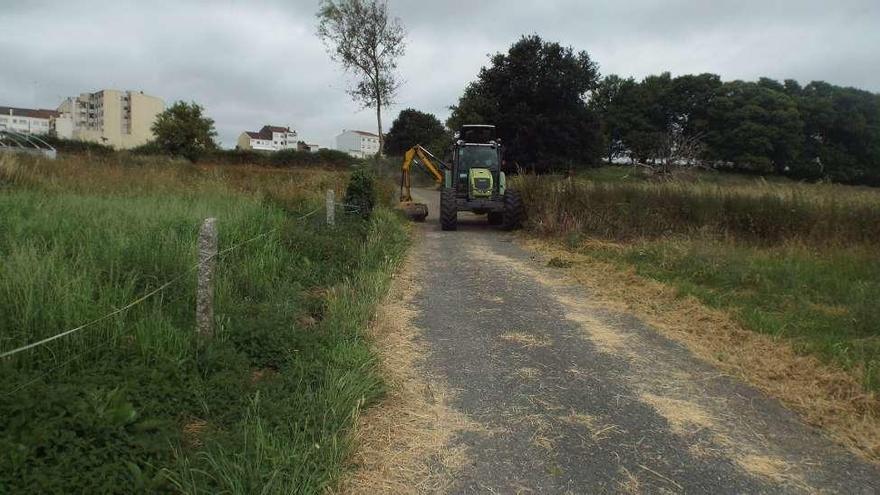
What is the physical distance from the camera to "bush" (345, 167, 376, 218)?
40.7 feet

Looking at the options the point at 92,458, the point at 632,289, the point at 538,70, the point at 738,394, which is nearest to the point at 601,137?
the point at 538,70

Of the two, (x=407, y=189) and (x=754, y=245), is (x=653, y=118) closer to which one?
(x=407, y=189)

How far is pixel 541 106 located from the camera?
110 feet

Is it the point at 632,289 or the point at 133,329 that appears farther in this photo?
the point at 632,289

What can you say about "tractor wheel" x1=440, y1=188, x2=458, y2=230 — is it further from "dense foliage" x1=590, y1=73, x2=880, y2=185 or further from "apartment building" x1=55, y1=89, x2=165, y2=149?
"apartment building" x1=55, y1=89, x2=165, y2=149

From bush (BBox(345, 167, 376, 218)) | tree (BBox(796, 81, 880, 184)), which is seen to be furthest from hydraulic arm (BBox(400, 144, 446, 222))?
tree (BBox(796, 81, 880, 184))

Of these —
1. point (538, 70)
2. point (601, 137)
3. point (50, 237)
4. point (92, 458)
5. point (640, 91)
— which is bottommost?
point (92, 458)

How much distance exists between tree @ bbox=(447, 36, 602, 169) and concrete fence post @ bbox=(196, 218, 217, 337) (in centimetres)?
3017

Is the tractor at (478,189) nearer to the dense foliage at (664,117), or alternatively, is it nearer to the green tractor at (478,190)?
the green tractor at (478,190)

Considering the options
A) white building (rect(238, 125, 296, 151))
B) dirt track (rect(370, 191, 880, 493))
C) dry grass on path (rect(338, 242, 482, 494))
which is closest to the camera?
dry grass on path (rect(338, 242, 482, 494))

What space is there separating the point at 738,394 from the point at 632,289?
334cm

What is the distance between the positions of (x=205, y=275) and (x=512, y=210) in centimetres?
1179

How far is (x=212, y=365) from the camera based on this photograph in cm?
348

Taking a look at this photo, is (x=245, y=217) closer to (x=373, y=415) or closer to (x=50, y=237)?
(x=50, y=237)
